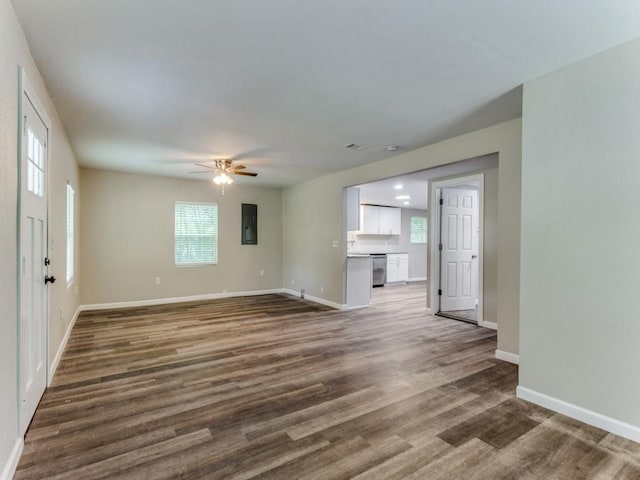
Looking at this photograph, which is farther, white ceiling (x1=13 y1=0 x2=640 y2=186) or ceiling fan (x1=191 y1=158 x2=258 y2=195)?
ceiling fan (x1=191 y1=158 x2=258 y2=195)

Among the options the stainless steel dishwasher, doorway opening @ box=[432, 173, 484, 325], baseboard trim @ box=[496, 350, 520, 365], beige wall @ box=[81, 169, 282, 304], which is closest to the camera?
baseboard trim @ box=[496, 350, 520, 365]

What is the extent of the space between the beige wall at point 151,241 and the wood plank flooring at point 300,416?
6.66 ft

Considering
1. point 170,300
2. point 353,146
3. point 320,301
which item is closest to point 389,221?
point 320,301

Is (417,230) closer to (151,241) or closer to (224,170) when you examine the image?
(224,170)

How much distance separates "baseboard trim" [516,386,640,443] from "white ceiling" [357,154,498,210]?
7.95 ft

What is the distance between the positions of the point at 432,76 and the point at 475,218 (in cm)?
423

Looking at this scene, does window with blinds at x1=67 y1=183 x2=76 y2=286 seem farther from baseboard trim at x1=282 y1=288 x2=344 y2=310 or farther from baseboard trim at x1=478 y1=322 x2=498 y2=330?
baseboard trim at x1=478 y1=322 x2=498 y2=330

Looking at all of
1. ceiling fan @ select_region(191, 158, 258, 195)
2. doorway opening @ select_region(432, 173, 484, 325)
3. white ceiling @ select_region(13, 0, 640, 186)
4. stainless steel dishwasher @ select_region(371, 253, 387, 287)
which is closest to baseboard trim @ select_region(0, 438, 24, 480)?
white ceiling @ select_region(13, 0, 640, 186)

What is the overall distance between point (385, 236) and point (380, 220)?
30.2 inches

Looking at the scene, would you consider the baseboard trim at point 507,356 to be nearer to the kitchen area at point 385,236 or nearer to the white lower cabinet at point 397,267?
the kitchen area at point 385,236

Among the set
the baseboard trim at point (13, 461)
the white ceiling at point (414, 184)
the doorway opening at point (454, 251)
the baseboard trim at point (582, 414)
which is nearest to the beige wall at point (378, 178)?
the white ceiling at point (414, 184)

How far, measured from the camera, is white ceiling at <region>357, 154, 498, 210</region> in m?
4.56

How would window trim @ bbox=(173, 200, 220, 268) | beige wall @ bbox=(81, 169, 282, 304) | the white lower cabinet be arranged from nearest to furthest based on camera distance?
beige wall @ bbox=(81, 169, 282, 304) < window trim @ bbox=(173, 200, 220, 268) < the white lower cabinet

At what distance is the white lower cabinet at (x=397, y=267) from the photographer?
960 centimetres
